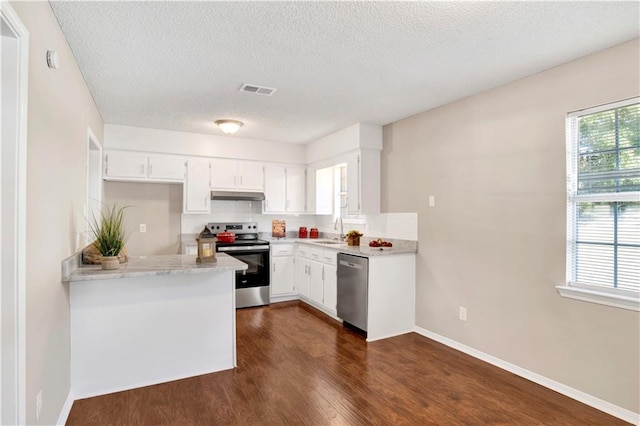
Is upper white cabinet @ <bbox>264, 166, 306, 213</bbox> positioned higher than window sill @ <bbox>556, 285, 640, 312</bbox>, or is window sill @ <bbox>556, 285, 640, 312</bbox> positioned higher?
upper white cabinet @ <bbox>264, 166, 306, 213</bbox>

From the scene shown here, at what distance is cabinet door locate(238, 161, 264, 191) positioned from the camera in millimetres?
5281

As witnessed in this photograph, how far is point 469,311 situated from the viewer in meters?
3.36

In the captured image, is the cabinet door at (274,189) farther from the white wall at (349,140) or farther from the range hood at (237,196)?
the white wall at (349,140)

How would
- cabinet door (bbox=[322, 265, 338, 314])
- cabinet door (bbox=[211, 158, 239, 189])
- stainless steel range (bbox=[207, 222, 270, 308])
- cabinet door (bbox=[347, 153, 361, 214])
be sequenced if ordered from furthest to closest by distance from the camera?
cabinet door (bbox=[211, 158, 239, 189]) < stainless steel range (bbox=[207, 222, 270, 308]) < cabinet door (bbox=[347, 153, 361, 214]) < cabinet door (bbox=[322, 265, 338, 314])

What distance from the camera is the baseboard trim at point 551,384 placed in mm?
2303

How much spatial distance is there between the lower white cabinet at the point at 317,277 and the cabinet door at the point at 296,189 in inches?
28.4

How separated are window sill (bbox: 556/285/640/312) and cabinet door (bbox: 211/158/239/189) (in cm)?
409

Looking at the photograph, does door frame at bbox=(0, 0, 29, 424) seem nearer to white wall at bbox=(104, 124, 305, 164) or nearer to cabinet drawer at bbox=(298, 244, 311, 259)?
white wall at bbox=(104, 124, 305, 164)

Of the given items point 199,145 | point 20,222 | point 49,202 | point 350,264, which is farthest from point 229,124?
point 20,222

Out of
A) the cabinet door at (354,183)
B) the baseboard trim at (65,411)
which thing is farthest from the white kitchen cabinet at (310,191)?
the baseboard trim at (65,411)

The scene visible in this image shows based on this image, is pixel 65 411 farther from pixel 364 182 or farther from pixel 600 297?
pixel 600 297

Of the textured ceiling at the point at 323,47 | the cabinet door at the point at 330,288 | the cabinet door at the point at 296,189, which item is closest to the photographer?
the textured ceiling at the point at 323,47

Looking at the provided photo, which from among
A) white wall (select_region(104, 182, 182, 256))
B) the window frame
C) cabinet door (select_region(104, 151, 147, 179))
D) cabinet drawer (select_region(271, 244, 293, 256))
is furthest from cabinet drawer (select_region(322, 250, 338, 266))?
cabinet door (select_region(104, 151, 147, 179))

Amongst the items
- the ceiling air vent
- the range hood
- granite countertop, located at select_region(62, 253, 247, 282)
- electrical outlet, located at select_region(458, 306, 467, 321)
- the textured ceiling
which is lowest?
electrical outlet, located at select_region(458, 306, 467, 321)
